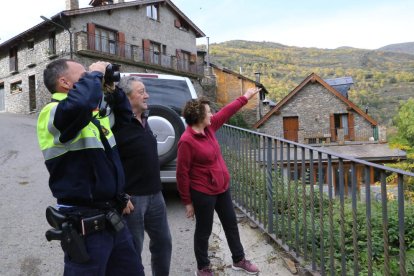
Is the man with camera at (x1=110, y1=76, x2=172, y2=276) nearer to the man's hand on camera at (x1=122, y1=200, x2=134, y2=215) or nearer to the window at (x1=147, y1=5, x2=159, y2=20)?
the man's hand on camera at (x1=122, y1=200, x2=134, y2=215)

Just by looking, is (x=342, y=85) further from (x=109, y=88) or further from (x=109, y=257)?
(x=109, y=257)

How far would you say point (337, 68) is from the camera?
379 feet

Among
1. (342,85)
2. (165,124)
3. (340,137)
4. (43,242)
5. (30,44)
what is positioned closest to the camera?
(43,242)

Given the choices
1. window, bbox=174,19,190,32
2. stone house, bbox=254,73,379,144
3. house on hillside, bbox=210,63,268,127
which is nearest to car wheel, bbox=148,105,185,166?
stone house, bbox=254,73,379,144

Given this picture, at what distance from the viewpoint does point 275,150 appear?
4.02m

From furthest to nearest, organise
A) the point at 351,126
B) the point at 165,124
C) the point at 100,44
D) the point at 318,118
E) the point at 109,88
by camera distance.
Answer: the point at 318,118 < the point at 351,126 < the point at 100,44 < the point at 165,124 < the point at 109,88

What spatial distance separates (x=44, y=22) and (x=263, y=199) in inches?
984

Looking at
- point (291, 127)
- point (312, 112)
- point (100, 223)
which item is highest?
point (312, 112)

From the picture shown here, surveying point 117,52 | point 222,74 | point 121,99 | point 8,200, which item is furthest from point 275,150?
point 222,74

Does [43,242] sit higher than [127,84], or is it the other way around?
[127,84]

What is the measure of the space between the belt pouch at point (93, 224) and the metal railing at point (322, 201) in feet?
5.52

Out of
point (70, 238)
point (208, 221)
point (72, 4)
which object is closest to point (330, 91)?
point (72, 4)

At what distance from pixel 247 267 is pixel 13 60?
30962mm

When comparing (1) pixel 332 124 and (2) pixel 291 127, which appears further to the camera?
(2) pixel 291 127
